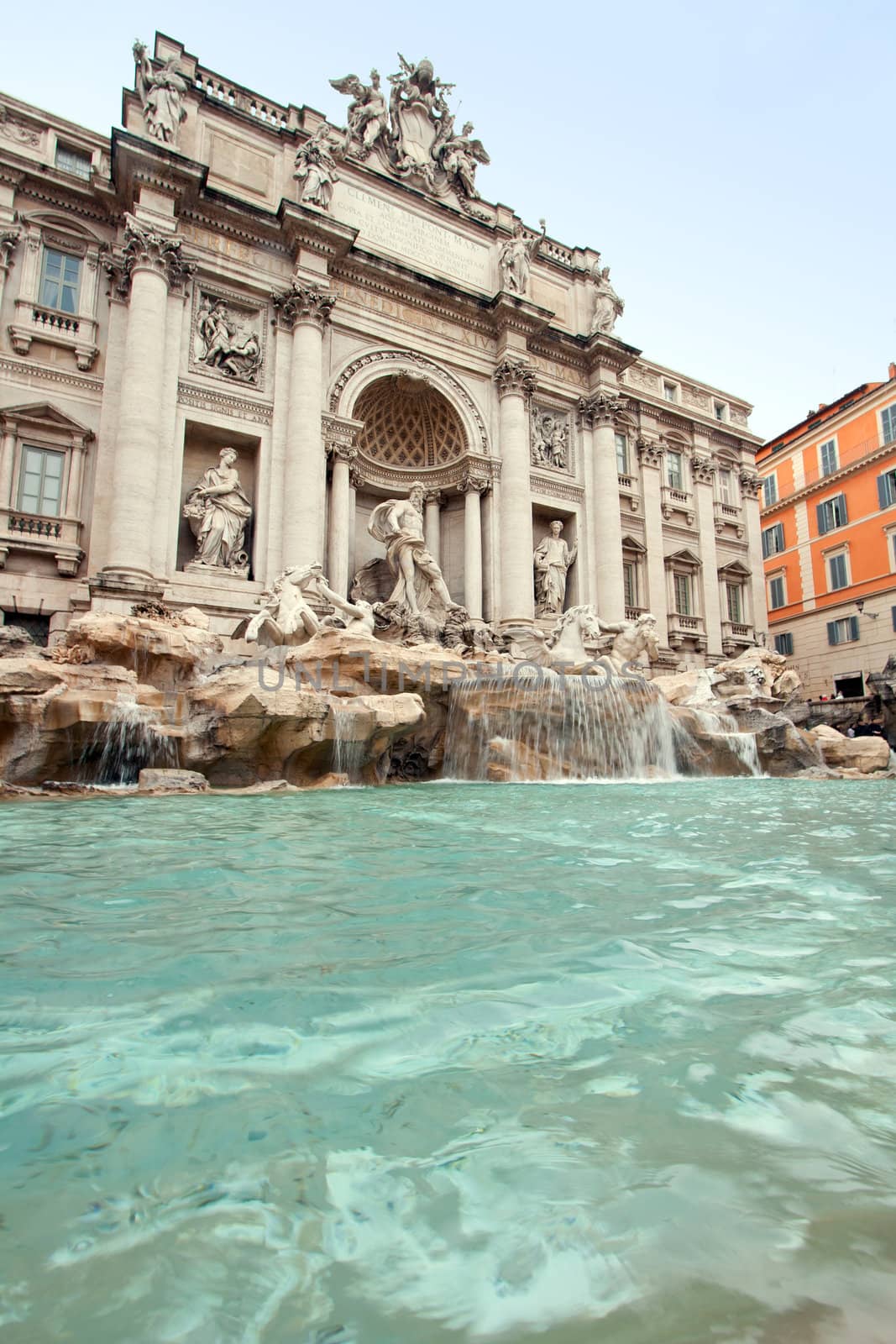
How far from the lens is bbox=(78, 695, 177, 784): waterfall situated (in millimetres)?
6160

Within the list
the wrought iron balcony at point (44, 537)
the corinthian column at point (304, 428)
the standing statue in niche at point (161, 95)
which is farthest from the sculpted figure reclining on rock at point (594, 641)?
the standing statue in niche at point (161, 95)

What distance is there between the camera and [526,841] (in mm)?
3434

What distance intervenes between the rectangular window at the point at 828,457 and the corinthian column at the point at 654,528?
8.41 meters

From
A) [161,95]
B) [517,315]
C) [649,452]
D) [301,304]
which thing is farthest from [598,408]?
[161,95]

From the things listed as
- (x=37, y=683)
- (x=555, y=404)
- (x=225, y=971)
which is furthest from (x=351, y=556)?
(x=225, y=971)

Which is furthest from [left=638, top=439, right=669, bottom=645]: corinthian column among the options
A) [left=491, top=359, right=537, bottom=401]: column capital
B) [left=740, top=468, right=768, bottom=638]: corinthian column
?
[left=491, top=359, right=537, bottom=401]: column capital

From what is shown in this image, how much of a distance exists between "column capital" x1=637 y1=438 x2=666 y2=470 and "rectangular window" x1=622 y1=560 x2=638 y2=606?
3.20 meters

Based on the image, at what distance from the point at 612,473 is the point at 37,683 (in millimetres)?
15491

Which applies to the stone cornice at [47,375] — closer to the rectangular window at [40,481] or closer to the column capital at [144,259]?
the rectangular window at [40,481]

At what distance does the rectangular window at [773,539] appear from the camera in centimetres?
2784

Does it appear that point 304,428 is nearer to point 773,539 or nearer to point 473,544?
point 473,544

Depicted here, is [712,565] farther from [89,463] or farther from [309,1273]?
[309,1273]

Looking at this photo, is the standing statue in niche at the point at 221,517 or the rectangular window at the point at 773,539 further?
the rectangular window at the point at 773,539

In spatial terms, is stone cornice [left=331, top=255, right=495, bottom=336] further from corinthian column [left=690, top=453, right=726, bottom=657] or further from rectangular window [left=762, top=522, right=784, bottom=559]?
rectangular window [left=762, top=522, right=784, bottom=559]
